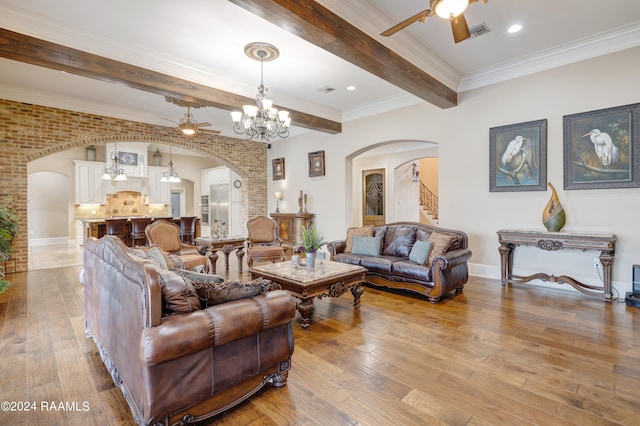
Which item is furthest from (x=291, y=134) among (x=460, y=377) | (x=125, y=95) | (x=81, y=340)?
(x=460, y=377)

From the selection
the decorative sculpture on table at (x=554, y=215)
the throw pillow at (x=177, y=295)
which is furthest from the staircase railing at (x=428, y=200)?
the throw pillow at (x=177, y=295)

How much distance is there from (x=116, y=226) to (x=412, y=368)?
6.94m

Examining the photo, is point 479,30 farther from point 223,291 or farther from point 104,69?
point 104,69

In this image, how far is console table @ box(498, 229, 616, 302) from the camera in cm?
378

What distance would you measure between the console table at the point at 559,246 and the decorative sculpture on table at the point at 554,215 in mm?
184

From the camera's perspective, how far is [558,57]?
429 cm

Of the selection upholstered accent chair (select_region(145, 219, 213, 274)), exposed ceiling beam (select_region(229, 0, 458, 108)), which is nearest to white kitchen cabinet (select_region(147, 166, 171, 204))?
upholstered accent chair (select_region(145, 219, 213, 274))

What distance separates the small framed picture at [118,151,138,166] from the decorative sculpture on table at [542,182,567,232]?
1145 cm

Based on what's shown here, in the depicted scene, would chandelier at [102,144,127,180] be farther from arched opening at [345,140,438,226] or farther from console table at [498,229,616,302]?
console table at [498,229,616,302]

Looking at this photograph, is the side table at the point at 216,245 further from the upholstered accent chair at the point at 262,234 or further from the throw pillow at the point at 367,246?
the throw pillow at the point at 367,246

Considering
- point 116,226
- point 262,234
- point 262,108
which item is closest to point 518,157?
point 262,108

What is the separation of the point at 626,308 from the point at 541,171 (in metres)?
1.98

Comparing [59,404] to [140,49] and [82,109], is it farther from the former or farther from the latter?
[82,109]

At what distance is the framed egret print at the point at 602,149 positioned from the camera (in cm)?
384
